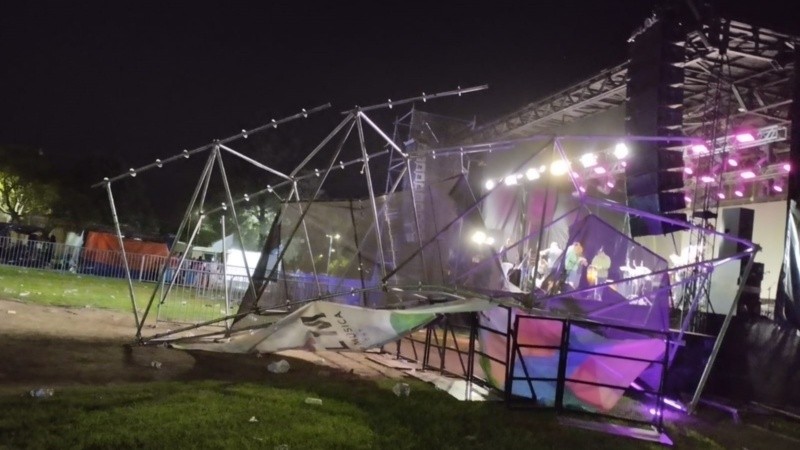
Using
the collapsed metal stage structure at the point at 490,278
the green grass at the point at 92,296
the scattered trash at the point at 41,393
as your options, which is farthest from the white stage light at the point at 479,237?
the green grass at the point at 92,296

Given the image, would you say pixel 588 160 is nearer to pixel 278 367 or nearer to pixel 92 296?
pixel 278 367

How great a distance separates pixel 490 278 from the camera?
32.9ft

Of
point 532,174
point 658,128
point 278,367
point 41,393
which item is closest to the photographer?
point 41,393

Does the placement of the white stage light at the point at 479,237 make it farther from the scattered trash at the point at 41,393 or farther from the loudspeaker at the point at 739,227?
the scattered trash at the point at 41,393

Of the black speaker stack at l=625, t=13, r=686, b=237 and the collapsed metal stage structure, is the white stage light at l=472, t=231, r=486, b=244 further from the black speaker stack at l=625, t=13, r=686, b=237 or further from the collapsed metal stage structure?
the black speaker stack at l=625, t=13, r=686, b=237

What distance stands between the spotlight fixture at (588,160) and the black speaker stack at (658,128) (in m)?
8.56

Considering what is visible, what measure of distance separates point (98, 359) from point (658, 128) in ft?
30.2

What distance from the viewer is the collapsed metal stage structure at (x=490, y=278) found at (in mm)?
7945

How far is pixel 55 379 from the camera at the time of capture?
6945 mm

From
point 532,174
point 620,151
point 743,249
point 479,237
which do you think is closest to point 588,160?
point 620,151

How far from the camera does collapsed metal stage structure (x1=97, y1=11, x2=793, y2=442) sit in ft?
26.1

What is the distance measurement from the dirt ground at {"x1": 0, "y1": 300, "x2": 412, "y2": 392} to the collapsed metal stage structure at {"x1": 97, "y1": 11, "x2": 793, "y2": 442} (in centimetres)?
46

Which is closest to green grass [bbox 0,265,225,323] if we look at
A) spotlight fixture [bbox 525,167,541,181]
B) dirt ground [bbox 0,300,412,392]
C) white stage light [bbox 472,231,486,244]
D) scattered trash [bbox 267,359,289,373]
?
dirt ground [bbox 0,300,412,392]

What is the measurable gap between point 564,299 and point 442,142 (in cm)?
1436
